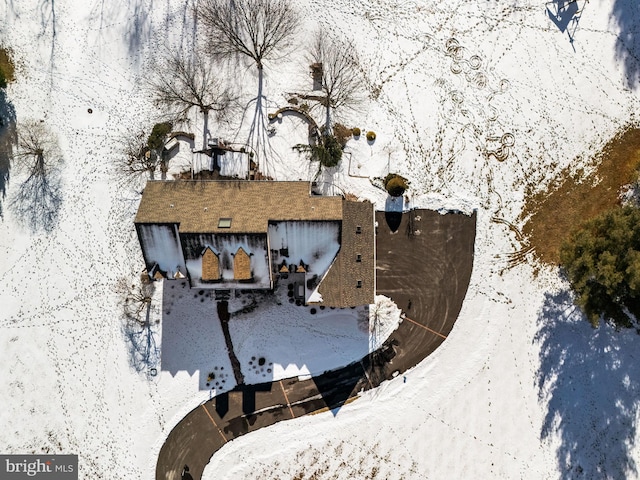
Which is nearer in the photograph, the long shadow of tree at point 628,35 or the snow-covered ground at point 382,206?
the snow-covered ground at point 382,206

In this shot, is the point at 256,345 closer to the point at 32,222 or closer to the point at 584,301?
the point at 32,222

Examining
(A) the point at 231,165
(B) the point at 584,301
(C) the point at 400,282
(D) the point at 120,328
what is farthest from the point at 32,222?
(B) the point at 584,301

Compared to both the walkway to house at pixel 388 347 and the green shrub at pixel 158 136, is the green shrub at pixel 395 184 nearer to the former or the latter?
the walkway to house at pixel 388 347

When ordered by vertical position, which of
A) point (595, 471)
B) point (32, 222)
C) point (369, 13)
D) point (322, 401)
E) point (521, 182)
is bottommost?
point (595, 471)

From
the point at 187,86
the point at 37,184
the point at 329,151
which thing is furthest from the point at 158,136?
the point at 329,151

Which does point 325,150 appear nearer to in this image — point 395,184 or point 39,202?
point 395,184

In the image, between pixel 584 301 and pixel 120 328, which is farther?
pixel 120 328

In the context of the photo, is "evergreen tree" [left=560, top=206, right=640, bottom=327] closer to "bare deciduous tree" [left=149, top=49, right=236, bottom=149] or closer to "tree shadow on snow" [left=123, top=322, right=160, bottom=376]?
"bare deciduous tree" [left=149, top=49, right=236, bottom=149]
